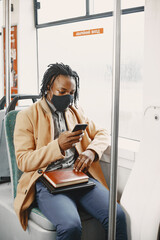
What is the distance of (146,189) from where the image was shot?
1616mm

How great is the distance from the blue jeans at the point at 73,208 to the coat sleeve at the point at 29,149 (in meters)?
0.18

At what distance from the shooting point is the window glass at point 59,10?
296 centimetres

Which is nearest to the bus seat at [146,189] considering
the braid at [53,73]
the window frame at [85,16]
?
the braid at [53,73]

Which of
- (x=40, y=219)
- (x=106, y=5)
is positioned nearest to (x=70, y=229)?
(x=40, y=219)

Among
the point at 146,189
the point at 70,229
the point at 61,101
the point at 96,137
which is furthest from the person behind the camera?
the point at 96,137

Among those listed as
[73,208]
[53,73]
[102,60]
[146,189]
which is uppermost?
[102,60]

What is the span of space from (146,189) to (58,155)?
21.2 inches

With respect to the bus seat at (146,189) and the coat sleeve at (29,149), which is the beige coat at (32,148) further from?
the bus seat at (146,189)

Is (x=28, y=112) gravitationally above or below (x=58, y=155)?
above

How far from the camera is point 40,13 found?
11.8 ft

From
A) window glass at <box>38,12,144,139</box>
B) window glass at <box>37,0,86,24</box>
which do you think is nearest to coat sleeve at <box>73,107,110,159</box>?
window glass at <box>38,12,144,139</box>

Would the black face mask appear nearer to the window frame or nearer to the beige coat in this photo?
the beige coat

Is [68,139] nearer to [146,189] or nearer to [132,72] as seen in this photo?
[146,189]

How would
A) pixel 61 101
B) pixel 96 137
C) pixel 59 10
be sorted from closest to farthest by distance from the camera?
pixel 61 101
pixel 96 137
pixel 59 10
